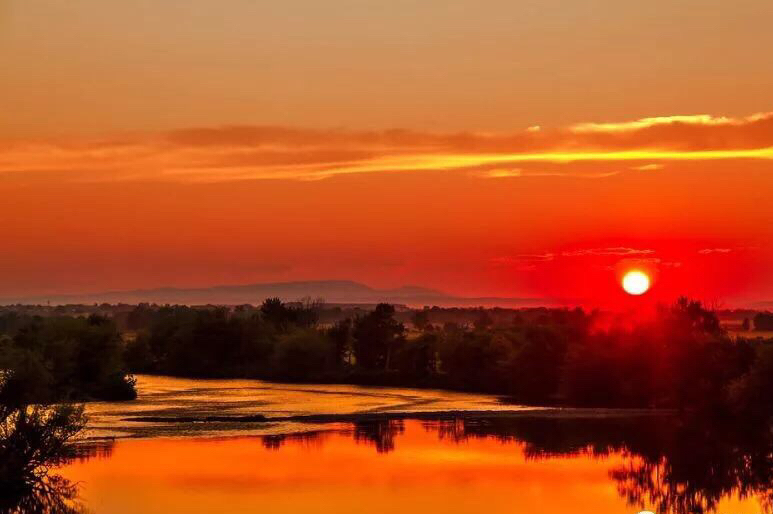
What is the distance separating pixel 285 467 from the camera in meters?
39.8

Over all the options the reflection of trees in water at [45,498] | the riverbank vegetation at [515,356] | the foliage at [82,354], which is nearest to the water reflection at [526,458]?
the reflection of trees in water at [45,498]

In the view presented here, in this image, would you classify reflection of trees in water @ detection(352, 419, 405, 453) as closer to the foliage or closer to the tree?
the foliage

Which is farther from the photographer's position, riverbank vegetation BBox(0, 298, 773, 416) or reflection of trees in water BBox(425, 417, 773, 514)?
riverbank vegetation BBox(0, 298, 773, 416)

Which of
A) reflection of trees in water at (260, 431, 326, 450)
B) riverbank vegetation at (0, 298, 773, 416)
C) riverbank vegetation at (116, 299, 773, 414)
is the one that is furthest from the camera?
riverbank vegetation at (116, 299, 773, 414)

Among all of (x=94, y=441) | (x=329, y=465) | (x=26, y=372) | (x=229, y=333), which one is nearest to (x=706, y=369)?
(x=329, y=465)

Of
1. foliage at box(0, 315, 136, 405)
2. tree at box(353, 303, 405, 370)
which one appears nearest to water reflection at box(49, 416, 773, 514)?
foliage at box(0, 315, 136, 405)

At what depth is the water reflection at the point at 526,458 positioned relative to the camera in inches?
1421

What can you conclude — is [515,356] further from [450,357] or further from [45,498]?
[45,498]

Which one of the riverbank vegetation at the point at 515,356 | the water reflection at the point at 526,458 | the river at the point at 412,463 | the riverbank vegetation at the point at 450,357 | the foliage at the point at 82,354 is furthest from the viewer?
the foliage at the point at 82,354

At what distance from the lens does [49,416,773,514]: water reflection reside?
3609cm

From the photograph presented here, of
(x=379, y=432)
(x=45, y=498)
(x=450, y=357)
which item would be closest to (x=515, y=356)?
(x=450, y=357)

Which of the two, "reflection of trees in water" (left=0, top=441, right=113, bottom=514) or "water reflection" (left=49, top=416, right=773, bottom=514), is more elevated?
"water reflection" (left=49, top=416, right=773, bottom=514)

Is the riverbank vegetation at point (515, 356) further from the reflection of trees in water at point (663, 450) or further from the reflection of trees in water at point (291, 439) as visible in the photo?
the reflection of trees in water at point (291, 439)

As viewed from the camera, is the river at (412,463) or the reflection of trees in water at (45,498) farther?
the river at (412,463)
